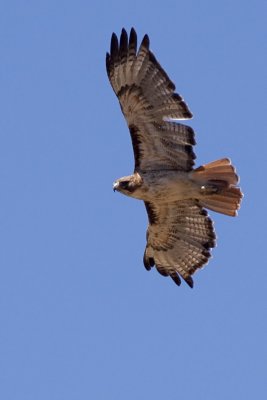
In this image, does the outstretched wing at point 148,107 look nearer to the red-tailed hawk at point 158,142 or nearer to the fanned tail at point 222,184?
the red-tailed hawk at point 158,142

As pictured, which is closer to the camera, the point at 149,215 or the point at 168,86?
the point at 168,86

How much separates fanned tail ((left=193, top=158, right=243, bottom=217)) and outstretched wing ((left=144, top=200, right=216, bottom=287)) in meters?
0.76

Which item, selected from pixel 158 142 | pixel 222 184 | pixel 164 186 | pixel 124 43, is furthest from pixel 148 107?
pixel 222 184

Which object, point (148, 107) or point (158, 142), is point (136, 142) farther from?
point (148, 107)

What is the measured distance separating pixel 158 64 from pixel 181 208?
1928 millimetres

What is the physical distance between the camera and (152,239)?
17812mm

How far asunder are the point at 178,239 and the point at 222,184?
Result: 64.8 inches

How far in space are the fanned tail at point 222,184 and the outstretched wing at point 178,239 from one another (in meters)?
0.76

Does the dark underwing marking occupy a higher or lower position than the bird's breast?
higher

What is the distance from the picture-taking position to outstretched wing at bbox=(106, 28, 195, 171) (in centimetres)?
1633

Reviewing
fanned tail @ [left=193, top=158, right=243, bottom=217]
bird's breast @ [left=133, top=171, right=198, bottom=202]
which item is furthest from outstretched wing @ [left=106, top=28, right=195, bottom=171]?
fanned tail @ [left=193, top=158, right=243, bottom=217]

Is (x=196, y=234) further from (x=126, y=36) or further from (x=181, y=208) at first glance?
(x=126, y=36)

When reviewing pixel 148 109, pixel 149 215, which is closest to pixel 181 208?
pixel 149 215

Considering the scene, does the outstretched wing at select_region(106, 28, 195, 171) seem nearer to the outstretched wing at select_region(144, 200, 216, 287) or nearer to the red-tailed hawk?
the red-tailed hawk
